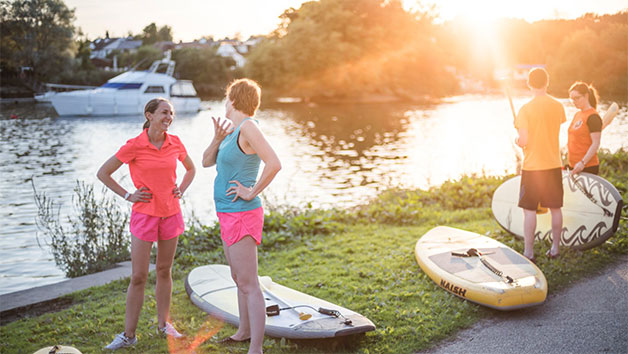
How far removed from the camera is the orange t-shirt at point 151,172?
4238 millimetres

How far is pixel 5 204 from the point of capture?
1404cm

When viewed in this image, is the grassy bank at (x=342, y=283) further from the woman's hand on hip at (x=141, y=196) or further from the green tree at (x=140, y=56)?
the green tree at (x=140, y=56)

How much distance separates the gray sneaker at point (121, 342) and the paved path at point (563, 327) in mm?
2458

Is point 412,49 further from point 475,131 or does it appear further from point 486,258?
point 486,258

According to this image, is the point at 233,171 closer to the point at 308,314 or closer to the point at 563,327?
the point at 308,314

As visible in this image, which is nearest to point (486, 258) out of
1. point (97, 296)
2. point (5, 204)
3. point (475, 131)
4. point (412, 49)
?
point (97, 296)

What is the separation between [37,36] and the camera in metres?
41.7

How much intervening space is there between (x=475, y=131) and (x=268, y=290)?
30255mm

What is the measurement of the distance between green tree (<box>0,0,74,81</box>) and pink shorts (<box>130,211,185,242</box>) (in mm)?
34624

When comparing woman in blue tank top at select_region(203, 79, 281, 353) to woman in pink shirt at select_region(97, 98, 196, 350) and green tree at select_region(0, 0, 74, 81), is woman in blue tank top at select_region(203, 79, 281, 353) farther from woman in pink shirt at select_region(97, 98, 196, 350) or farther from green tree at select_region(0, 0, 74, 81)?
green tree at select_region(0, 0, 74, 81)

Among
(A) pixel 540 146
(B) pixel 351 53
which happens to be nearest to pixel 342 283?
(A) pixel 540 146

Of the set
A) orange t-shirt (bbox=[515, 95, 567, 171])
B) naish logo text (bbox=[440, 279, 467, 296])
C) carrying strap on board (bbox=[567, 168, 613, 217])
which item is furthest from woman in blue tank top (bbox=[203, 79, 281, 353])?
carrying strap on board (bbox=[567, 168, 613, 217])

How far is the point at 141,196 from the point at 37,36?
4378 cm

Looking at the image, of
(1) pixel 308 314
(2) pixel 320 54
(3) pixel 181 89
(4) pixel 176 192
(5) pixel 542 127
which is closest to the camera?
(4) pixel 176 192
